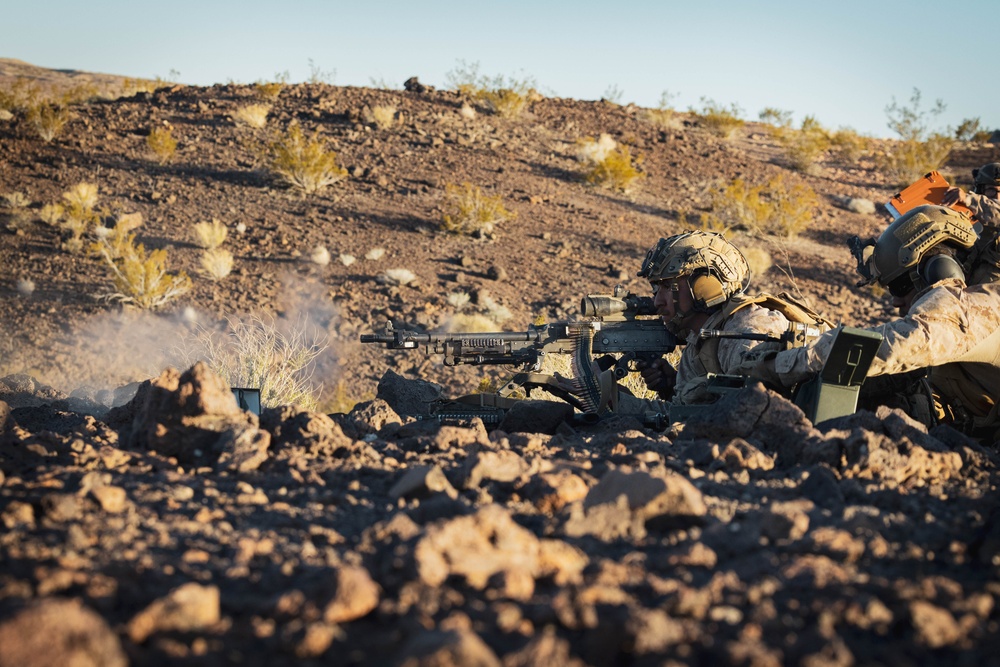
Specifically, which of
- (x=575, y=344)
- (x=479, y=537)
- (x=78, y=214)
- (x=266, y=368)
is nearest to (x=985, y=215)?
(x=575, y=344)

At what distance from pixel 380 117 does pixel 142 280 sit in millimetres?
7297

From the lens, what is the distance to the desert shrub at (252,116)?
16.4 m

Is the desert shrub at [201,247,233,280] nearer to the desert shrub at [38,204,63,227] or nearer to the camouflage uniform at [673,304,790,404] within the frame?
the desert shrub at [38,204,63,227]

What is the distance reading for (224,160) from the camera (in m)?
15.3

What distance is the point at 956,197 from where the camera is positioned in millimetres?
5996

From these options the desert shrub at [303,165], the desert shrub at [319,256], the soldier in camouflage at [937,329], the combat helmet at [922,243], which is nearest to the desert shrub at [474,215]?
the desert shrub at [319,256]

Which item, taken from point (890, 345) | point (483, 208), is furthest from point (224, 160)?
point (890, 345)

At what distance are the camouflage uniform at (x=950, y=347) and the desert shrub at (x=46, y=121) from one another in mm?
15192

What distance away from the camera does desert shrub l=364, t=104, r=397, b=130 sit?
16.9m

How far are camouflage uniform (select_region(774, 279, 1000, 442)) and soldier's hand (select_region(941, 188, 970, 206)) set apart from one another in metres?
1.62

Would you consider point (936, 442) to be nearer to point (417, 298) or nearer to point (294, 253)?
point (417, 298)

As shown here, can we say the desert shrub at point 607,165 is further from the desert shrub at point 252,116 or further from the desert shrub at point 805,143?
the desert shrub at point 252,116

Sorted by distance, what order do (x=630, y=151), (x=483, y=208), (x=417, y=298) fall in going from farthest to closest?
(x=630, y=151), (x=483, y=208), (x=417, y=298)

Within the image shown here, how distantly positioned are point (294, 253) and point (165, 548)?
35.2ft
